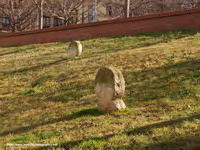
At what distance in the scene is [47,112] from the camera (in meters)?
9.82

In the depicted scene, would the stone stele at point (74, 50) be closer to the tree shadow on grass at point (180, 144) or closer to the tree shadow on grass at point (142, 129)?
the tree shadow on grass at point (142, 129)

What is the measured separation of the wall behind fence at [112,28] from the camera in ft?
66.2

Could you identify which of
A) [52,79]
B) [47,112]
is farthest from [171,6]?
[47,112]

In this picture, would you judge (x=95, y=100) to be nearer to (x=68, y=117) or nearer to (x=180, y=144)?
(x=68, y=117)

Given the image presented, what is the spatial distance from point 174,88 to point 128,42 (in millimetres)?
9435

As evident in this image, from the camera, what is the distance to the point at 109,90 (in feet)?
29.7

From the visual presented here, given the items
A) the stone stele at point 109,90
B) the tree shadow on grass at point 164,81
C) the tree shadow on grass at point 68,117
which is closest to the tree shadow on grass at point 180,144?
the stone stele at point 109,90

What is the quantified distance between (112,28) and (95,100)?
A: 40.4 feet

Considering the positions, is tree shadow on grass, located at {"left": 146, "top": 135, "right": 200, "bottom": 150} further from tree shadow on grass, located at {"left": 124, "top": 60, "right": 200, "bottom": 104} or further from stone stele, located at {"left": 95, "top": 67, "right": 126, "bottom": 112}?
tree shadow on grass, located at {"left": 124, "top": 60, "right": 200, "bottom": 104}

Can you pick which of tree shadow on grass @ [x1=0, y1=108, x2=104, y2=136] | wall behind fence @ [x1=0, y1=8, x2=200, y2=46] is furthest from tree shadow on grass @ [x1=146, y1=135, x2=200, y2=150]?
wall behind fence @ [x1=0, y1=8, x2=200, y2=46]

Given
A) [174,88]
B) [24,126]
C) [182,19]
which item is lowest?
[24,126]

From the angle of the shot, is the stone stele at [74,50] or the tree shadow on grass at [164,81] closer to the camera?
the tree shadow on grass at [164,81]

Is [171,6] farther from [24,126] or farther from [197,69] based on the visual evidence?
[24,126]

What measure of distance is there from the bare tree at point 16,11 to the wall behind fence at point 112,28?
6611 millimetres
